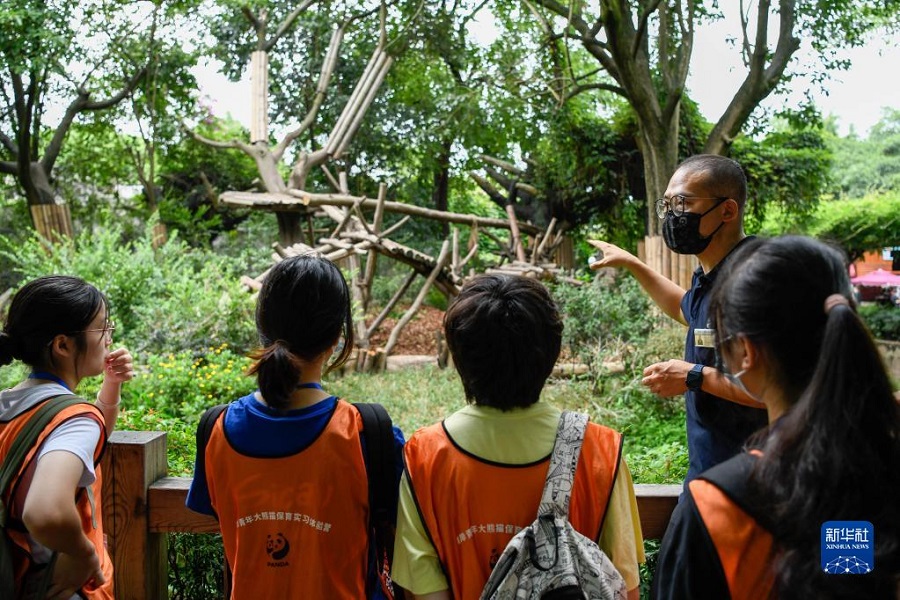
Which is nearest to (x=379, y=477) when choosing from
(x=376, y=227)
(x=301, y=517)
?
(x=301, y=517)

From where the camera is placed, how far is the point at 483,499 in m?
1.50

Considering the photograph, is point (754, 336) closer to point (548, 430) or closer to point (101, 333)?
point (548, 430)

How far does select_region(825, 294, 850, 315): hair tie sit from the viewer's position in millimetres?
1095

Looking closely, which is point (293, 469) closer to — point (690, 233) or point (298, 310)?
point (298, 310)

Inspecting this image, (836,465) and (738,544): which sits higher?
(836,465)

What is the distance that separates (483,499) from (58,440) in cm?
86

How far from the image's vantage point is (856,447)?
1033 mm

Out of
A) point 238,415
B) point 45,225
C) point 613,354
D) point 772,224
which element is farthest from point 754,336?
point 772,224

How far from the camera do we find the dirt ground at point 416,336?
45.5 ft

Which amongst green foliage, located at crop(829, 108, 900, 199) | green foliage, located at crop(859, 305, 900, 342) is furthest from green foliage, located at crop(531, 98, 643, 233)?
green foliage, located at crop(829, 108, 900, 199)

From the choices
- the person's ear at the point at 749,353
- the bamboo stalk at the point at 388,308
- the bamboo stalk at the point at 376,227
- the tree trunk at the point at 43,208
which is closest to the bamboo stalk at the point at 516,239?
the bamboo stalk at the point at 388,308

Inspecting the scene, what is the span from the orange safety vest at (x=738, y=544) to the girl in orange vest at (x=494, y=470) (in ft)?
1.32

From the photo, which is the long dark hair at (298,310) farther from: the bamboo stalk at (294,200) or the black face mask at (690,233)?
the bamboo stalk at (294,200)

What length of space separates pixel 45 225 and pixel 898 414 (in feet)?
45.1
